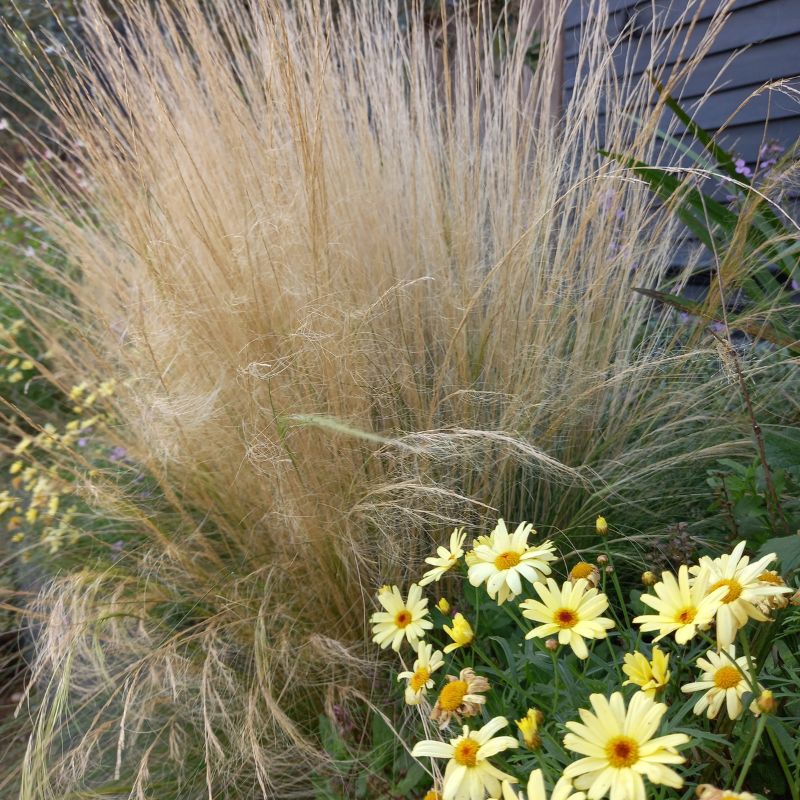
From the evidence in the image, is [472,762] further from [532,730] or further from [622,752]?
[622,752]

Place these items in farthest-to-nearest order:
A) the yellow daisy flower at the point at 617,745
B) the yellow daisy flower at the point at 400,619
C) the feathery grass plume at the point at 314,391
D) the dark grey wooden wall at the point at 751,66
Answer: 1. the dark grey wooden wall at the point at 751,66
2. the feathery grass plume at the point at 314,391
3. the yellow daisy flower at the point at 400,619
4. the yellow daisy flower at the point at 617,745

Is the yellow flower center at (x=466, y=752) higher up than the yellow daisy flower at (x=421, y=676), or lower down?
higher up

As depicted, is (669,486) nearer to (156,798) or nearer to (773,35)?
(156,798)

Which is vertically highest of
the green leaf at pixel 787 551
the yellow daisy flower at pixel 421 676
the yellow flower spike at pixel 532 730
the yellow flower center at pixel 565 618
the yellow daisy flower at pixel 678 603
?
the yellow daisy flower at pixel 678 603

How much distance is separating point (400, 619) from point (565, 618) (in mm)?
340

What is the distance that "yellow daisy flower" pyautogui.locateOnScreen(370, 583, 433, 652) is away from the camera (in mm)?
1162

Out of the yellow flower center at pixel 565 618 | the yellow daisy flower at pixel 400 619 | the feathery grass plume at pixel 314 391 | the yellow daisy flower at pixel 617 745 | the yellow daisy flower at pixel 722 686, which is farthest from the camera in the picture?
the feathery grass plume at pixel 314 391

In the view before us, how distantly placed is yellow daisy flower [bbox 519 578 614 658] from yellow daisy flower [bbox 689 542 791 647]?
131 mm

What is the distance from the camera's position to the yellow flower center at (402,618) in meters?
1.19

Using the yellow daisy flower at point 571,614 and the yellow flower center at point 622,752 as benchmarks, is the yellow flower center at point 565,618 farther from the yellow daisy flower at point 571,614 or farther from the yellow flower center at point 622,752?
the yellow flower center at point 622,752

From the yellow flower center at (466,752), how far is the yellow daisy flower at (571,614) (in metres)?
0.14

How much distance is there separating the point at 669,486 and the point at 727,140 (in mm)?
1981

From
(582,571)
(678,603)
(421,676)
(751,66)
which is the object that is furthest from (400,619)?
(751,66)

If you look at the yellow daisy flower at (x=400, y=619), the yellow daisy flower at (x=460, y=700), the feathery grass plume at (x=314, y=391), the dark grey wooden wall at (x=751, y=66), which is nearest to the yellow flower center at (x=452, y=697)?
the yellow daisy flower at (x=460, y=700)
